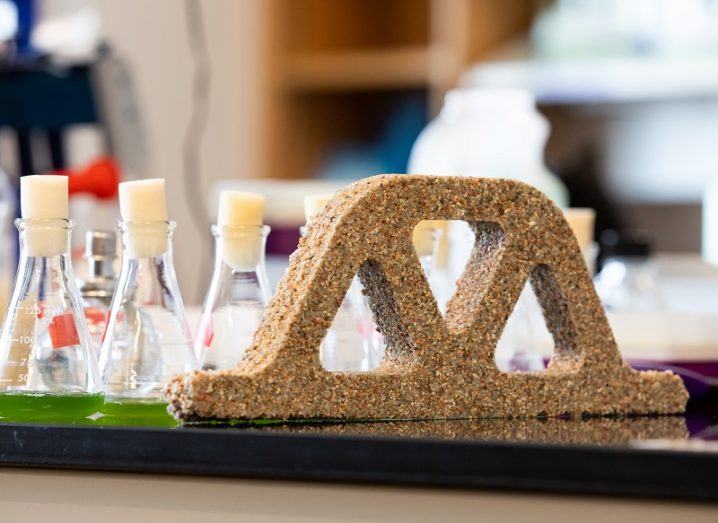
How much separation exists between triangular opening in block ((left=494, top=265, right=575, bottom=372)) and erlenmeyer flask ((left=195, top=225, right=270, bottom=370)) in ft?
0.48

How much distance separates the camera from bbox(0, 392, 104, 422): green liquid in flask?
1.96 ft

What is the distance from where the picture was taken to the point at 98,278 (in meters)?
0.79

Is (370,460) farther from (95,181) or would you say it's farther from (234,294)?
(95,181)

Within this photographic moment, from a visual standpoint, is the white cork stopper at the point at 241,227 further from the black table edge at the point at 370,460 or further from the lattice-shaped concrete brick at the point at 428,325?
the black table edge at the point at 370,460

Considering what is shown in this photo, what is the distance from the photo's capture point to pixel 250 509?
481 millimetres

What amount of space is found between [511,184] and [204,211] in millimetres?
2703

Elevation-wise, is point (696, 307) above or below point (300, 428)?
below

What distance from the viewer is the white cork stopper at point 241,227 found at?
67 centimetres

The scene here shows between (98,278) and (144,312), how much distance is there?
0.47ft

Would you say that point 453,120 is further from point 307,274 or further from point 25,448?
point 25,448

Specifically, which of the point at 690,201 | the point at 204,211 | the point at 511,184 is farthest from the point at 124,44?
the point at 511,184

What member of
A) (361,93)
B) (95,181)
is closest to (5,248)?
(95,181)

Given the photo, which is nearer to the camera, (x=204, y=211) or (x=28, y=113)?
(x=28, y=113)

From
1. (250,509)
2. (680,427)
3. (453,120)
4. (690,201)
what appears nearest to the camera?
(250,509)
